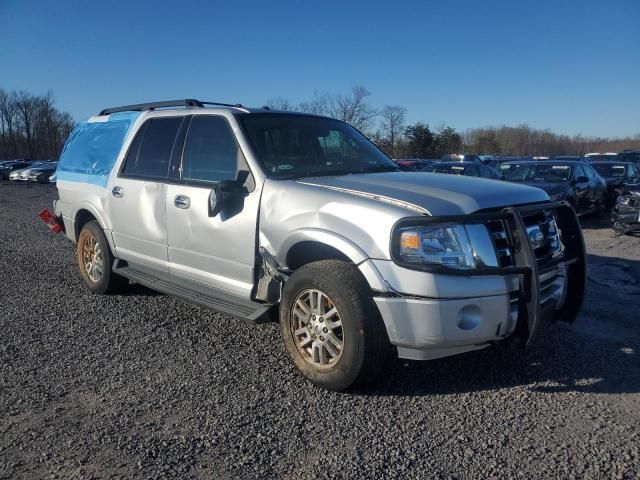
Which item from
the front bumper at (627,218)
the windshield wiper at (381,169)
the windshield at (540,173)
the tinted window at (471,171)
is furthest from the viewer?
the tinted window at (471,171)

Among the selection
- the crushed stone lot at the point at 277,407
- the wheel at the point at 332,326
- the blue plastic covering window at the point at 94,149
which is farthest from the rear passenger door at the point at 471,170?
the wheel at the point at 332,326

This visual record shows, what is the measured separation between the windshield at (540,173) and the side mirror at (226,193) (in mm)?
9049

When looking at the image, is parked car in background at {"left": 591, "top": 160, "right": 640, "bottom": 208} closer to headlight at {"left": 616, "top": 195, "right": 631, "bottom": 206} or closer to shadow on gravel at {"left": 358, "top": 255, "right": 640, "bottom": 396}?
headlight at {"left": 616, "top": 195, "right": 631, "bottom": 206}

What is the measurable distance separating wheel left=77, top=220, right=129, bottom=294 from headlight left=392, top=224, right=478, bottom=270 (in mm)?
3606

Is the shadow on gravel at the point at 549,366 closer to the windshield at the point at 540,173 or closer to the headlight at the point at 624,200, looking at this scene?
the headlight at the point at 624,200

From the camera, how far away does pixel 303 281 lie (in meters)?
3.46

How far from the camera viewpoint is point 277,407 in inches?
127

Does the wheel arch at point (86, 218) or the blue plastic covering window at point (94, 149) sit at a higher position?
the blue plastic covering window at point (94, 149)

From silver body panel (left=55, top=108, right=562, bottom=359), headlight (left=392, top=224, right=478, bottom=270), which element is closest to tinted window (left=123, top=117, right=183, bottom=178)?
silver body panel (left=55, top=108, right=562, bottom=359)

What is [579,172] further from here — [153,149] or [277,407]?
[277,407]

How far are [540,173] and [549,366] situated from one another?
8.81 m

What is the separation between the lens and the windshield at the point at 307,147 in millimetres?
4160

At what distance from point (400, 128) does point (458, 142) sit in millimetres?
10595

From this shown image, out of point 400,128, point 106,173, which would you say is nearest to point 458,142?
point 400,128
